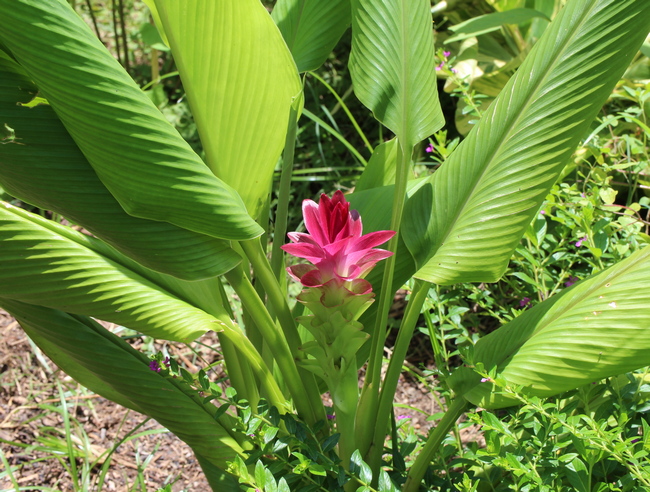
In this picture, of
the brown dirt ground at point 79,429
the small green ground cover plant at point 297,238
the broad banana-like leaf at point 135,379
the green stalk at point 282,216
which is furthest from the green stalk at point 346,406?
the brown dirt ground at point 79,429

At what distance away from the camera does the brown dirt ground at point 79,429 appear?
4.73ft

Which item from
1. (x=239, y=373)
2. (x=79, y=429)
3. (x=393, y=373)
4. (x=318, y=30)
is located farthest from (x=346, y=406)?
(x=79, y=429)

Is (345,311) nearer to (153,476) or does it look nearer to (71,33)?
(71,33)

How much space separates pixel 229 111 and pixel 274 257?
1.14 ft

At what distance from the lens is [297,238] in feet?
2.80

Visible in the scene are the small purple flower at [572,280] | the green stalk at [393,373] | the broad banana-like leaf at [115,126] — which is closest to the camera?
the broad banana-like leaf at [115,126]

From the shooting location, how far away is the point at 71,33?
0.65 metres

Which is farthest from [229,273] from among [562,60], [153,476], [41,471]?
[41,471]

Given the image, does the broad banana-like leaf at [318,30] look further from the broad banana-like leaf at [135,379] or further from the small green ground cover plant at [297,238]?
Answer: the broad banana-like leaf at [135,379]

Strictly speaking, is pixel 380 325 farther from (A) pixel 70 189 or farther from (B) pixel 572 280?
(B) pixel 572 280

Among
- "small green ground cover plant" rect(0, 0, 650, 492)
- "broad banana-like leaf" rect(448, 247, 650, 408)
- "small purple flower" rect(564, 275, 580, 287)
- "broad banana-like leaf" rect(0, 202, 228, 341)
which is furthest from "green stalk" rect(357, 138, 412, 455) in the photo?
"small purple flower" rect(564, 275, 580, 287)

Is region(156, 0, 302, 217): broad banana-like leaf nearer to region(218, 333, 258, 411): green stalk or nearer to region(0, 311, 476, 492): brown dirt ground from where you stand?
region(218, 333, 258, 411): green stalk

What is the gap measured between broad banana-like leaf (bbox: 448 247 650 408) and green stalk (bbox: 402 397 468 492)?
0.08 feet

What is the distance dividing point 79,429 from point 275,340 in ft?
2.84
